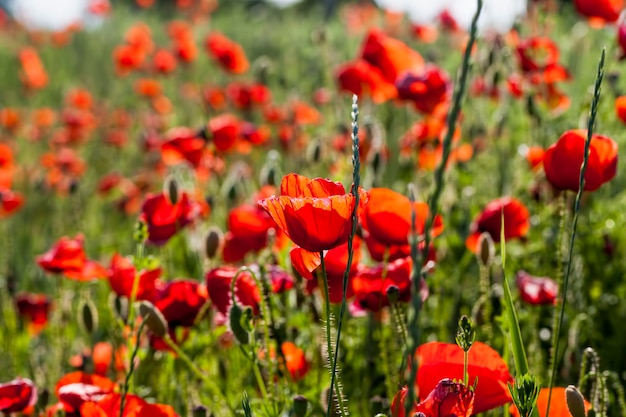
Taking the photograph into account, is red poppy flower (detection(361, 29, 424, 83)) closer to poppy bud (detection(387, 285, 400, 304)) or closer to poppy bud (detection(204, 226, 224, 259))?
poppy bud (detection(204, 226, 224, 259))

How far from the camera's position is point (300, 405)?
3.83 ft

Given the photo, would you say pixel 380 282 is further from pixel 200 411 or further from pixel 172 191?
pixel 172 191

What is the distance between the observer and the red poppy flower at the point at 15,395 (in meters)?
1.35

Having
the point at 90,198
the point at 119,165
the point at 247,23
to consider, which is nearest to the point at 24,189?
the point at 90,198

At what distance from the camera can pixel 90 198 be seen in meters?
4.77

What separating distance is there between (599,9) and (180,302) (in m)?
1.71

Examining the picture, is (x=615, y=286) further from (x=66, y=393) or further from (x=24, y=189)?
(x=24, y=189)

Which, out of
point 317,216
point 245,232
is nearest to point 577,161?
point 317,216

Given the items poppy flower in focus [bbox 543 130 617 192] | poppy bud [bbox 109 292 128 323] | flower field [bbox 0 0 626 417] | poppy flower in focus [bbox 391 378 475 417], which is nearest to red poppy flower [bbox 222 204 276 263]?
flower field [bbox 0 0 626 417]

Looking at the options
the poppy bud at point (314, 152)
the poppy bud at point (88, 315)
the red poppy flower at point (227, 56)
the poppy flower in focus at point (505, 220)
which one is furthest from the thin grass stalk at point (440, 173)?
the red poppy flower at point (227, 56)

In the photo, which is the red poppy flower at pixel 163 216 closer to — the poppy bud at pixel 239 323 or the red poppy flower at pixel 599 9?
the poppy bud at pixel 239 323

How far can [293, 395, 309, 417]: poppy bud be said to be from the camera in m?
1.16

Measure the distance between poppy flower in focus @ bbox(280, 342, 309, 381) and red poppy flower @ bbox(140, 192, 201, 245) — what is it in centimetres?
39

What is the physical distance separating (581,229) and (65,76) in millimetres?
7095
